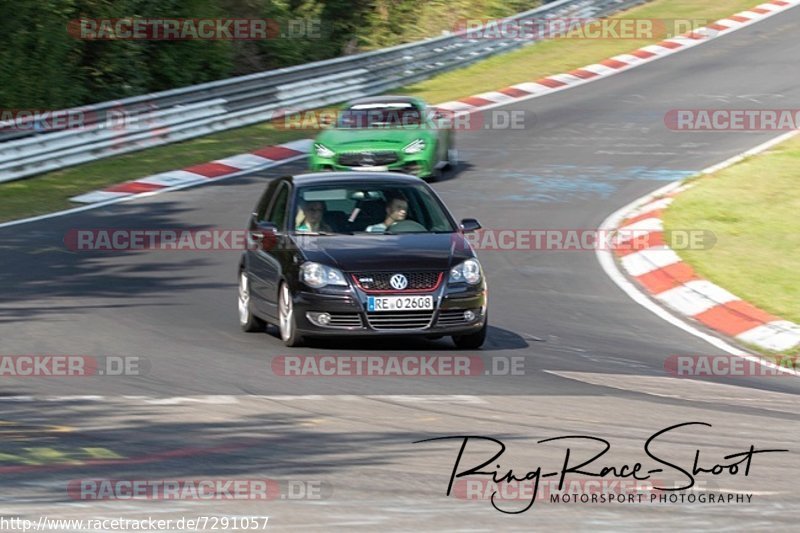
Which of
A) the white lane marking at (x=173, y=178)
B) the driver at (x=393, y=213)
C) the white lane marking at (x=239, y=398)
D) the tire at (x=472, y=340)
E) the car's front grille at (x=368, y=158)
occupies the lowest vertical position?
the tire at (x=472, y=340)

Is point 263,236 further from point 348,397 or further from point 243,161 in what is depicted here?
point 243,161

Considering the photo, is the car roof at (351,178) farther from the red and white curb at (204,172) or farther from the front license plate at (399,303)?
the red and white curb at (204,172)

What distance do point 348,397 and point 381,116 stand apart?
1368cm

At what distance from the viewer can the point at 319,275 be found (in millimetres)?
12148

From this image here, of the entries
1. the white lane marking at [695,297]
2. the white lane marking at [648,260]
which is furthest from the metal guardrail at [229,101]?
the white lane marking at [695,297]

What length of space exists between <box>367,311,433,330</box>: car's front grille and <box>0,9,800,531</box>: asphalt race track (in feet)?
0.83

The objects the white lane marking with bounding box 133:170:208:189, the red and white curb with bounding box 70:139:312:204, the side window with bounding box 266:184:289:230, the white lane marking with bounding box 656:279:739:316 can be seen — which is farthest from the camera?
the white lane marking with bounding box 133:170:208:189

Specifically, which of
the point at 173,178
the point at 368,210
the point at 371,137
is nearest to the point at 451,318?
the point at 368,210

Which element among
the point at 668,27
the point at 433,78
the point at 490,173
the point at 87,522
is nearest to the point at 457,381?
the point at 87,522

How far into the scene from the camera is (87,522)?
6352 mm

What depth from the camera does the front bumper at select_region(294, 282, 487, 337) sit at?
1201 centimetres

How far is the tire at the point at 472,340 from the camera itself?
1243 cm

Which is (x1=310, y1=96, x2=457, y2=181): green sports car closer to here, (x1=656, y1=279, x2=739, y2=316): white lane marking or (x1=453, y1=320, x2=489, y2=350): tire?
(x1=656, y1=279, x2=739, y2=316): white lane marking

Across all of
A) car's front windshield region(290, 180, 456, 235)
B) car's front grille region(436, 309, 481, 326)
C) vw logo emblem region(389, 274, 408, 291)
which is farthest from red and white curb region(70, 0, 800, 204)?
car's front grille region(436, 309, 481, 326)
